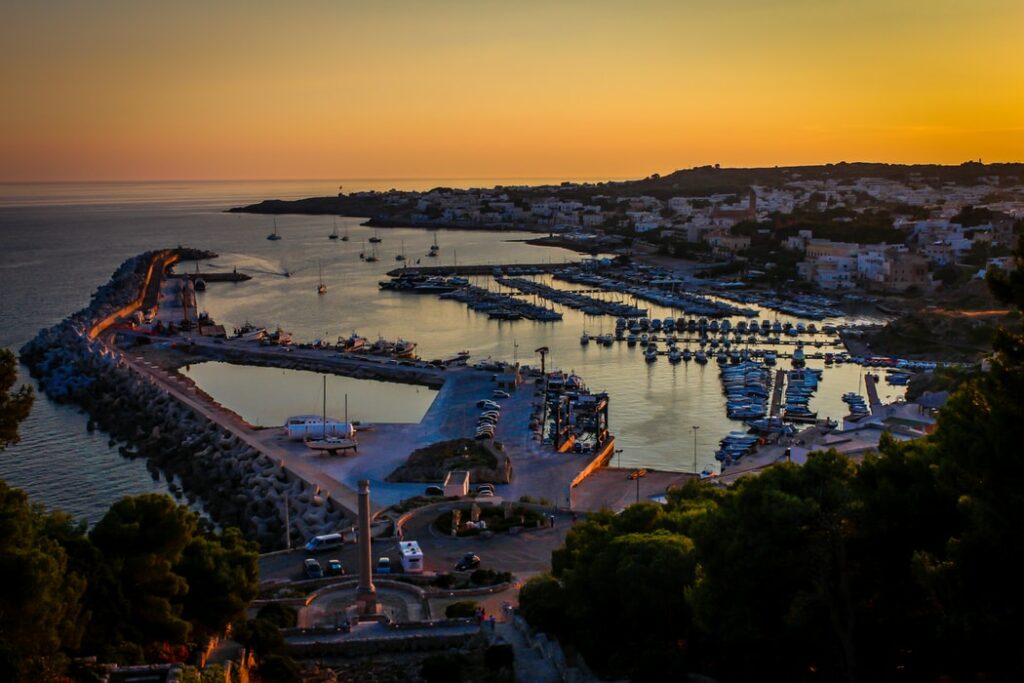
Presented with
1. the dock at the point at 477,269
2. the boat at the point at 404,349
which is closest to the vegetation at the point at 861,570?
the boat at the point at 404,349

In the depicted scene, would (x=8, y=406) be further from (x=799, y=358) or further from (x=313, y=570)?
(x=799, y=358)

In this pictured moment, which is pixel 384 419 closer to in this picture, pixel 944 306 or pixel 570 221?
pixel 944 306

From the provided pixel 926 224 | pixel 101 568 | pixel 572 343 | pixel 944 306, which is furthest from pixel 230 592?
pixel 926 224

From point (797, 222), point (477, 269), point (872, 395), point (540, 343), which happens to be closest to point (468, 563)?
point (872, 395)

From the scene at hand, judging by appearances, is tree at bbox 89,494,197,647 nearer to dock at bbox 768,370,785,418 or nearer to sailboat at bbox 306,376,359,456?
sailboat at bbox 306,376,359,456

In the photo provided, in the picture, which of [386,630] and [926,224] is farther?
[926,224]

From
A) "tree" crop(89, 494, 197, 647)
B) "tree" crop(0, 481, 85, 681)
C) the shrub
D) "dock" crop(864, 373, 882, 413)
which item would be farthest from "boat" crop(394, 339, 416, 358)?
"tree" crop(0, 481, 85, 681)
